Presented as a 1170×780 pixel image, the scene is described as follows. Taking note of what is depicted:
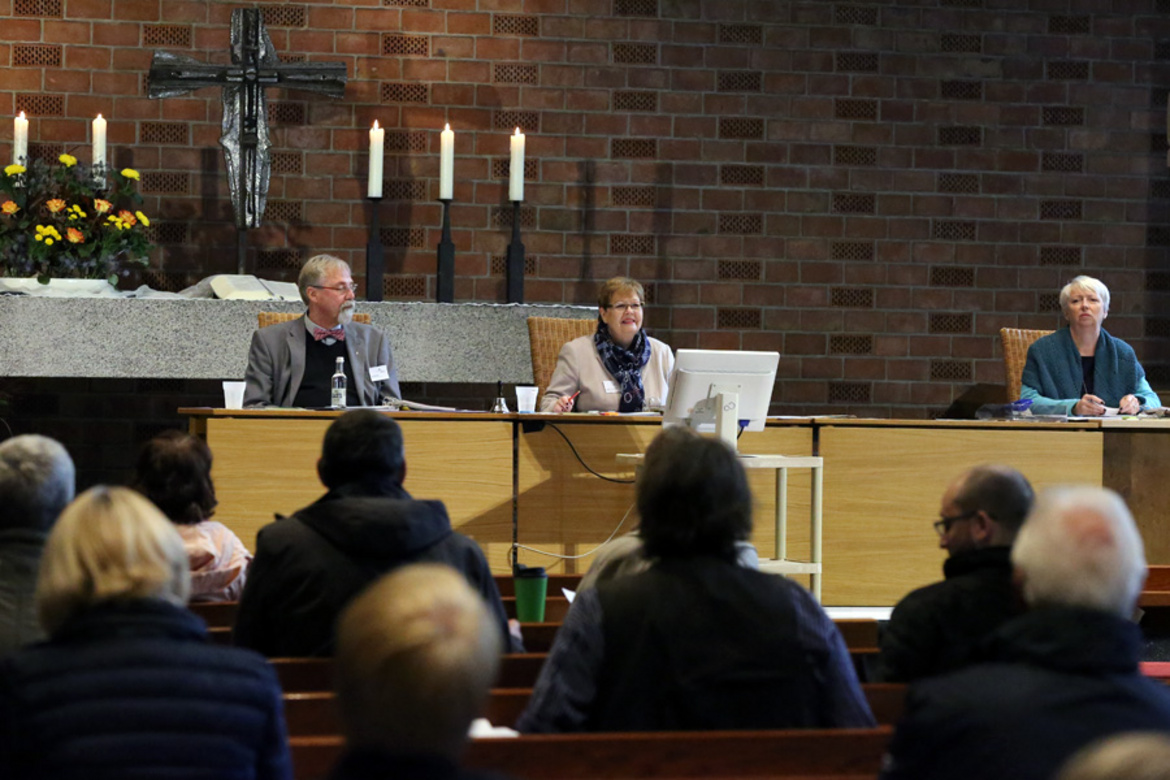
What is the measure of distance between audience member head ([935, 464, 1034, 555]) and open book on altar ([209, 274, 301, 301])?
4058 mm

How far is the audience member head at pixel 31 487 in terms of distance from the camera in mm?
2332

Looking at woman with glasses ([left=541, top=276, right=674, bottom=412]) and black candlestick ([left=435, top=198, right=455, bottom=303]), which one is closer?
woman with glasses ([left=541, top=276, right=674, bottom=412])

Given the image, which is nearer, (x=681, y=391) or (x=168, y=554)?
(x=168, y=554)

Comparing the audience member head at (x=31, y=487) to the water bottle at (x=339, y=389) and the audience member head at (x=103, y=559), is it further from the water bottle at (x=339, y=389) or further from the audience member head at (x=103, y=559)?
the water bottle at (x=339, y=389)

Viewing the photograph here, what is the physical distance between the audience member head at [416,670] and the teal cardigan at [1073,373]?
16.1ft

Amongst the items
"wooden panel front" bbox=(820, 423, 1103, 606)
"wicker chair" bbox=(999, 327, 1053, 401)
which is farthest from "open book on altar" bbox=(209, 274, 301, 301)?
"wicker chair" bbox=(999, 327, 1053, 401)

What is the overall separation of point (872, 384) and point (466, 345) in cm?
221

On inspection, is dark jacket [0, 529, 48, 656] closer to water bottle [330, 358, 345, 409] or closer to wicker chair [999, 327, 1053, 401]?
water bottle [330, 358, 345, 409]

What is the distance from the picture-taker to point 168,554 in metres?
1.66

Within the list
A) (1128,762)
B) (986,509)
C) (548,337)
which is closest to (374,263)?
(548,337)

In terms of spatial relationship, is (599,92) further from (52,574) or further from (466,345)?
(52,574)

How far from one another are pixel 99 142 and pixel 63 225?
15.1 inches

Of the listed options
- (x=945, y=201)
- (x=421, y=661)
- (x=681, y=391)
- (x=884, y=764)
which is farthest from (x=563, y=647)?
(x=945, y=201)

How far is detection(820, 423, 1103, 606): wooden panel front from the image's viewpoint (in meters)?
4.98
